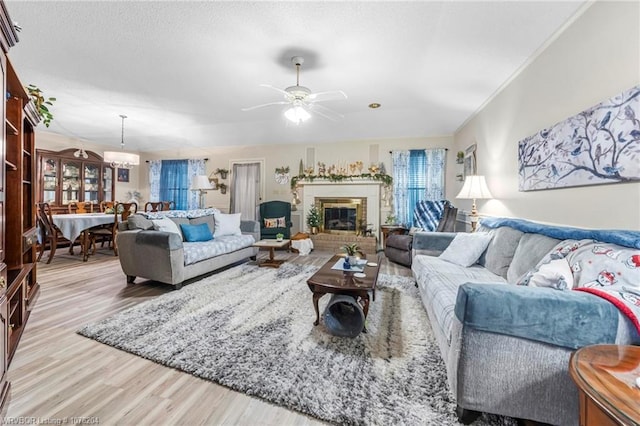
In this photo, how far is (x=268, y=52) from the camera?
270cm

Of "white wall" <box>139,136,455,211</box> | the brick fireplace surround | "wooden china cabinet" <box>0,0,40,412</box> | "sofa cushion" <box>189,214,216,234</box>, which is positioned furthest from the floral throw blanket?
"white wall" <box>139,136,455,211</box>

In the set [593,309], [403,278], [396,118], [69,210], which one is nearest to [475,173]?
[396,118]

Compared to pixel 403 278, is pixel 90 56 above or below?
above

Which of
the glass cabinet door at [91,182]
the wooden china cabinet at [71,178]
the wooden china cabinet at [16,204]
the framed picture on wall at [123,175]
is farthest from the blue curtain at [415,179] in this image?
the framed picture on wall at [123,175]

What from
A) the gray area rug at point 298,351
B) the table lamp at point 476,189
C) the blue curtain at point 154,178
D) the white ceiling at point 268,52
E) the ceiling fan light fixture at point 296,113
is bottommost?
the gray area rug at point 298,351

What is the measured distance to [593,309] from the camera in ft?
3.57

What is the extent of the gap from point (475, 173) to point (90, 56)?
510 cm

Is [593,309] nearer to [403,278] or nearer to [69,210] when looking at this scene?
[403,278]

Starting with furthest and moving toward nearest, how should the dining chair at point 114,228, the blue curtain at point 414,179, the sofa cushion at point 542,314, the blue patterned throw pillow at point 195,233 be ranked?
1. the blue curtain at point 414,179
2. the dining chair at point 114,228
3. the blue patterned throw pillow at point 195,233
4. the sofa cushion at point 542,314

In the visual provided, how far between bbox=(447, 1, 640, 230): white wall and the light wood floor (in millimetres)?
2260

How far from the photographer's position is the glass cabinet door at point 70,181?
6.00m

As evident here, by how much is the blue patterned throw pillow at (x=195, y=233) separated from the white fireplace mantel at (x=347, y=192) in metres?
2.73

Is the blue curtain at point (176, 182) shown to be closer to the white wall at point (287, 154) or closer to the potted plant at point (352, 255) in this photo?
the white wall at point (287, 154)

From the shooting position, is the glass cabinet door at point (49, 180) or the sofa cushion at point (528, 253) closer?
the sofa cushion at point (528, 253)
